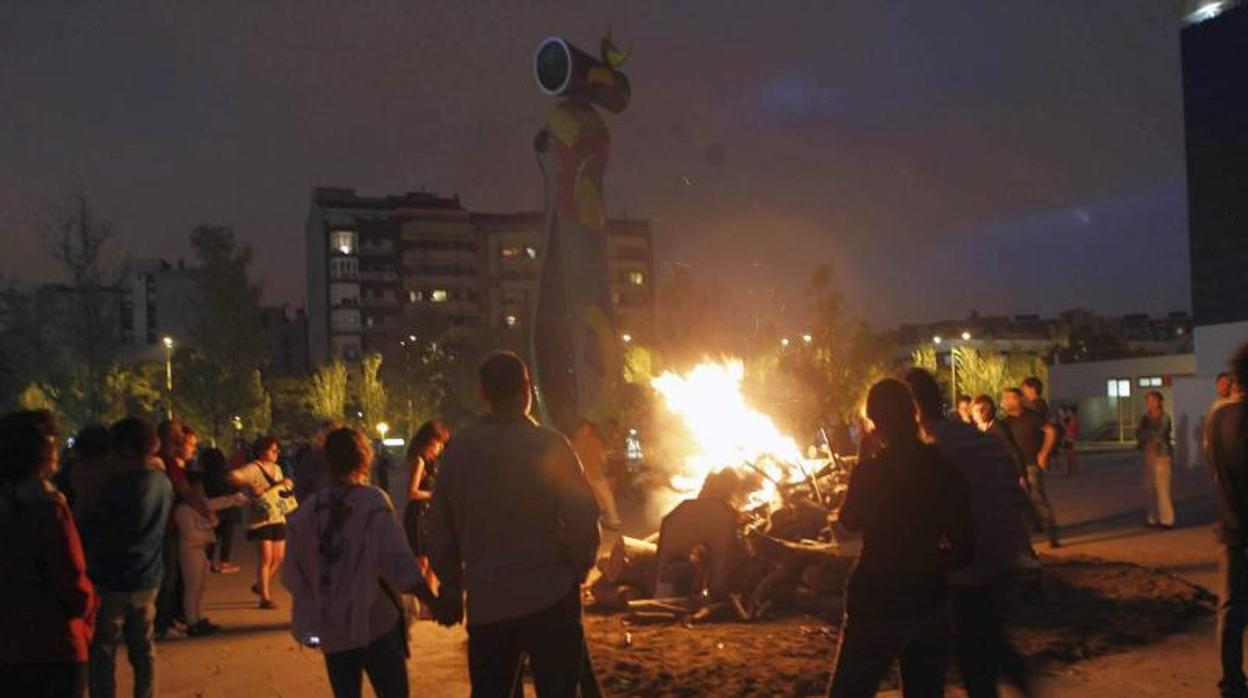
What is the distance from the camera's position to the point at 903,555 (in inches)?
166

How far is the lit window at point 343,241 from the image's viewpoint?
296ft

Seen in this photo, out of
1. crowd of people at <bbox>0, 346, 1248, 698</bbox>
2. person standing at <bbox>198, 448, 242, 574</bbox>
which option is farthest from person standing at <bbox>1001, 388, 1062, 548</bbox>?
person standing at <bbox>198, 448, 242, 574</bbox>

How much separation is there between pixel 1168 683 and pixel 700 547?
4153mm

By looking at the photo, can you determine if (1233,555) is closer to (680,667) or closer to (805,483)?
(680,667)

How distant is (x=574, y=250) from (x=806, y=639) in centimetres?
3050

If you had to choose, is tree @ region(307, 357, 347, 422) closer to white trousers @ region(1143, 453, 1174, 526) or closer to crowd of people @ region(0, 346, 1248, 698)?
white trousers @ region(1143, 453, 1174, 526)

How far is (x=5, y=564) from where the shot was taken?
4.01 meters

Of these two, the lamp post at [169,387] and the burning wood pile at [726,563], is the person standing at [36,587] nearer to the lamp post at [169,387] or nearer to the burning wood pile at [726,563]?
the burning wood pile at [726,563]

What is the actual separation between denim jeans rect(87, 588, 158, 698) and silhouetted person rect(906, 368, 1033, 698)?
4.39 metres

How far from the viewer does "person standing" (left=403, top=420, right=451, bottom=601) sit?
30.0 ft

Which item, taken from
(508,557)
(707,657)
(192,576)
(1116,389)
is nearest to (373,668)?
(508,557)

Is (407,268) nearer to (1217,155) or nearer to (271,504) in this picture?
(1217,155)

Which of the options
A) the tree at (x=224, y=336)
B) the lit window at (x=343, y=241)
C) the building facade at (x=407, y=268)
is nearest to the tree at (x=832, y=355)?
the tree at (x=224, y=336)

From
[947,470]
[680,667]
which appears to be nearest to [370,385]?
[680,667]
